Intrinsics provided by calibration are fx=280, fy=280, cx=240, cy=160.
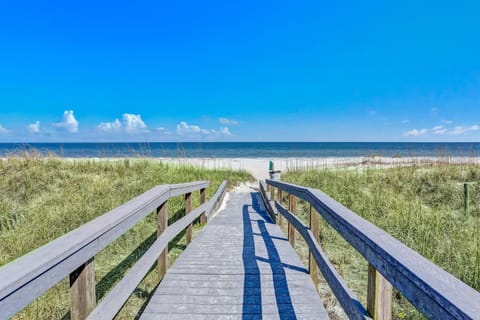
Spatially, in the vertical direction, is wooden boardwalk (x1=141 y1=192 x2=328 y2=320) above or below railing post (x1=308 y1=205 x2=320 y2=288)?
below

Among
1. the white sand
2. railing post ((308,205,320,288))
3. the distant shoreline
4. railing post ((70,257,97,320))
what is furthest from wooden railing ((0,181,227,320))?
the white sand

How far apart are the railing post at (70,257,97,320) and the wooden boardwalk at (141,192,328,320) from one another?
0.92 meters

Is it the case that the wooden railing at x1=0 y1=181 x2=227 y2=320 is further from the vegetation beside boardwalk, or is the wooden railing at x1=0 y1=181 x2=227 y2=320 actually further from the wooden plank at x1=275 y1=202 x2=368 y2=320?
the wooden plank at x1=275 y1=202 x2=368 y2=320

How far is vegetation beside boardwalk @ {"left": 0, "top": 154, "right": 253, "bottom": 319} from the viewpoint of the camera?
3.00 meters

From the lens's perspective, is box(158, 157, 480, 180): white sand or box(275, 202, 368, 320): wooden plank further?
box(158, 157, 480, 180): white sand

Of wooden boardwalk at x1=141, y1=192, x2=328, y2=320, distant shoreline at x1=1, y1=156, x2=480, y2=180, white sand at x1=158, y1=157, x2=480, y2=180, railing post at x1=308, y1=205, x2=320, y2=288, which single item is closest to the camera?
wooden boardwalk at x1=141, y1=192, x2=328, y2=320

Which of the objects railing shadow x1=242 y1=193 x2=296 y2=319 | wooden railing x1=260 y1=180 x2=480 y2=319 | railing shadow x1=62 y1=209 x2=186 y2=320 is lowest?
railing shadow x1=62 y1=209 x2=186 y2=320

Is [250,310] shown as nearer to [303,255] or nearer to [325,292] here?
[325,292]

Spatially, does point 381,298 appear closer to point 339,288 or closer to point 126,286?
point 339,288

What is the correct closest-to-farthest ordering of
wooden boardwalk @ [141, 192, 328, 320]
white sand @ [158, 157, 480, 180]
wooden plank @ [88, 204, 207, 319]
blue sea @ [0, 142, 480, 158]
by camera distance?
wooden plank @ [88, 204, 207, 319] < wooden boardwalk @ [141, 192, 328, 320] < blue sea @ [0, 142, 480, 158] < white sand @ [158, 157, 480, 180]

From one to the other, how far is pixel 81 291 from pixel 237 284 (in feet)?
5.42

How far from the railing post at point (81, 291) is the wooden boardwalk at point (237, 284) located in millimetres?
919

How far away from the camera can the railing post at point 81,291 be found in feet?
4.27

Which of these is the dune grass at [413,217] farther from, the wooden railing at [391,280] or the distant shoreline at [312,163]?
the distant shoreline at [312,163]
